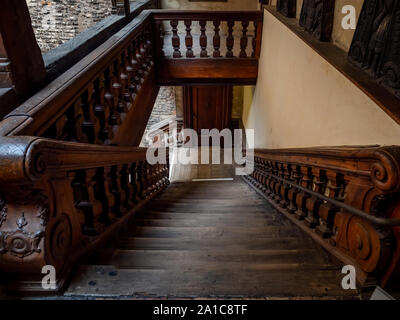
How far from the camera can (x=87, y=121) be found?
1.54 meters

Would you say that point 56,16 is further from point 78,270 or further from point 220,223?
point 78,270

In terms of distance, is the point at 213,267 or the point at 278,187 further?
the point at 278,187

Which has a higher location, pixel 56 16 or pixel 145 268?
pixel 56 16

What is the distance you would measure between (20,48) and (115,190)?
94 centimetres

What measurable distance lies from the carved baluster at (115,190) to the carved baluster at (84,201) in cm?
39

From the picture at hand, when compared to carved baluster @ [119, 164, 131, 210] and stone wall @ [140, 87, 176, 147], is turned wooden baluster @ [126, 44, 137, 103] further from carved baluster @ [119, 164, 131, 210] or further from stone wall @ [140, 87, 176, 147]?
stone wall @ [140, 87, 176, 147]

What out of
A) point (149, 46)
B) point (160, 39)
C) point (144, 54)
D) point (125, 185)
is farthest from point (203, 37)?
point (125, 185)

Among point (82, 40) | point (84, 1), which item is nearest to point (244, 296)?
point (82, 40)

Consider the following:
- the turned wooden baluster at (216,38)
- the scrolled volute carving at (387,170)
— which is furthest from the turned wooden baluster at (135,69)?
the scrolled volute carving at (387,170)

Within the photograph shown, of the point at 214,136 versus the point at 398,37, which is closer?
the point at 398,37

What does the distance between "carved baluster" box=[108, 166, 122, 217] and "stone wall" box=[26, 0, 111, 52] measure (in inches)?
183

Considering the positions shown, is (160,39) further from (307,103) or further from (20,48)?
(20,48)

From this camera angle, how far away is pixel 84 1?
516 centimetres

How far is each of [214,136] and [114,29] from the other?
500cm
